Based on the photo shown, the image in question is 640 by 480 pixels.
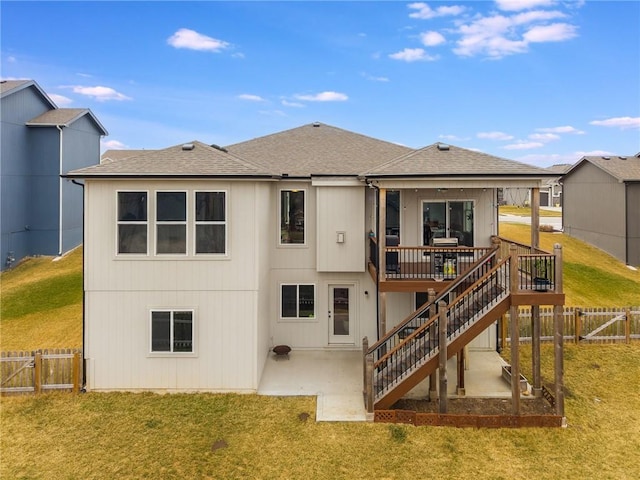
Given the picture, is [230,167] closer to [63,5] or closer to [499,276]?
[499,276]

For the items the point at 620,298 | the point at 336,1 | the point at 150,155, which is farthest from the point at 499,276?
the point at 336,1

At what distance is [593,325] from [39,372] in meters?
17.6

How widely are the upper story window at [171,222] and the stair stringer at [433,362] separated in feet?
21.3

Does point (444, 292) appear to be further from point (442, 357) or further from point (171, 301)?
point (171, 301)

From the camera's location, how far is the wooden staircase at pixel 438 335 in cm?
893

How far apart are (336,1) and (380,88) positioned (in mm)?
19795

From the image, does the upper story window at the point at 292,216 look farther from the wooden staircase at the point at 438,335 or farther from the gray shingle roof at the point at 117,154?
the gray shingle roof at the point at 117,154

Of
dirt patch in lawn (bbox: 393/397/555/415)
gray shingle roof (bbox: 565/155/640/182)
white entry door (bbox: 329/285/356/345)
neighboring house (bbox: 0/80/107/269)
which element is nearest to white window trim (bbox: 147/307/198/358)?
white entry door (bbox: 329/285/356/345)

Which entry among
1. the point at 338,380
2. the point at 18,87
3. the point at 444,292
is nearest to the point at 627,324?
the point at 444,292

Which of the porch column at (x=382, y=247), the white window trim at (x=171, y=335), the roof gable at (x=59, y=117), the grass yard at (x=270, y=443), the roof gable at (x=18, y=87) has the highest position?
the roof gable at (x=18, y=87)

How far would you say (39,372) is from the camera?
9.88m

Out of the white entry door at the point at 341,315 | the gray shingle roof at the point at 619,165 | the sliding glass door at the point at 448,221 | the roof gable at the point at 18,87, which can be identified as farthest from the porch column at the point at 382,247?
the roof gable at the point at 18,87

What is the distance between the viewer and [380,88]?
3988cm

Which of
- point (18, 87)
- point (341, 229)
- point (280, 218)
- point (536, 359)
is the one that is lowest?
point (536, 359)
